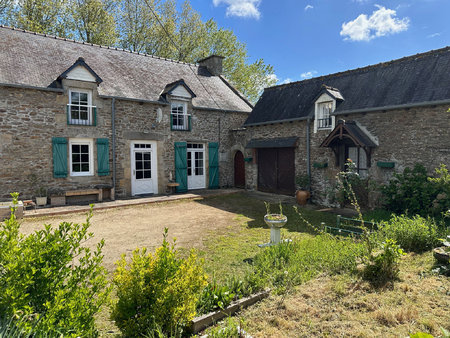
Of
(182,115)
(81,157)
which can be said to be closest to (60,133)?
(81,157)

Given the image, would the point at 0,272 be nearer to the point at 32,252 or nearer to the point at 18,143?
the point at 32,252

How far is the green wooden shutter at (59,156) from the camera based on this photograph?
10859 mm

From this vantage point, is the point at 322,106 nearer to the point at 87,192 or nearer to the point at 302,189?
the point at 302,189

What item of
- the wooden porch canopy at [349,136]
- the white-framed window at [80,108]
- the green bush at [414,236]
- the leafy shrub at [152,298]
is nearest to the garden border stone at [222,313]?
the leafy shrub at [152,298]

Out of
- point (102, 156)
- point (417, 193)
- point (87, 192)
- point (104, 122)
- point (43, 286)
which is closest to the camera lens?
point (43, 286)

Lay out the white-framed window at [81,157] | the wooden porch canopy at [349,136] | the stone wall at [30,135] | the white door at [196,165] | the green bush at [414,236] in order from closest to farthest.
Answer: the green bush at [414,236] < the wooden porch canopy at [349,136] < the stone wall at [30,135] < the white-framed window at [81,157] < the white door at [196,165]

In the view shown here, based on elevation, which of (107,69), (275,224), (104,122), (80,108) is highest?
(107,69)

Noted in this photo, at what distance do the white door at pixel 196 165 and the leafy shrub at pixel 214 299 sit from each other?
1131 cm

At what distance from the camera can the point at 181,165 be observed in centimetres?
1390

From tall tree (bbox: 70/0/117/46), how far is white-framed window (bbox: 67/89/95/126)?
37.3 feet

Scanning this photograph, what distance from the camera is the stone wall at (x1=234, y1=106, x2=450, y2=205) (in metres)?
8.02

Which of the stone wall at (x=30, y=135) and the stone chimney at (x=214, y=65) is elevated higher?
the stone chimney at (x=214, y=65)

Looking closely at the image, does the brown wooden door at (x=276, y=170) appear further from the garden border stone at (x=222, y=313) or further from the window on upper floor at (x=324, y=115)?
the garden border stone at (x=222, y=313)

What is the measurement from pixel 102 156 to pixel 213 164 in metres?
5.69
